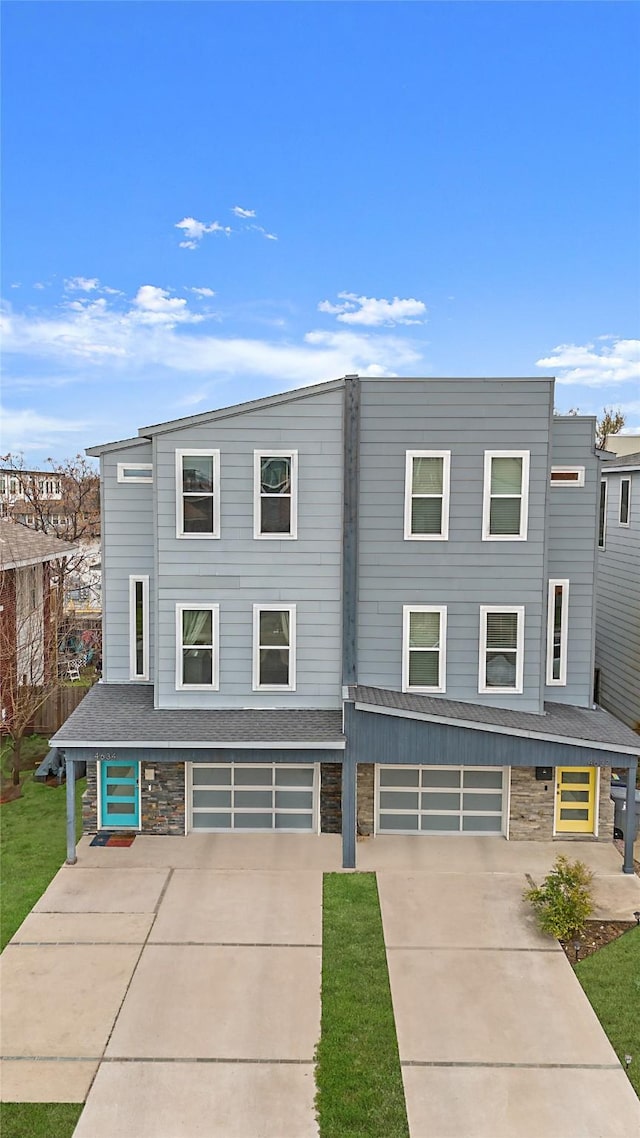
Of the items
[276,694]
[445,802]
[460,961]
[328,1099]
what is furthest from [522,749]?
[328,1099]

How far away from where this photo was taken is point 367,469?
12750mm

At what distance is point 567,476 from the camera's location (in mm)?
13320

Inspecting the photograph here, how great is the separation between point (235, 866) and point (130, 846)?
204 centimetres

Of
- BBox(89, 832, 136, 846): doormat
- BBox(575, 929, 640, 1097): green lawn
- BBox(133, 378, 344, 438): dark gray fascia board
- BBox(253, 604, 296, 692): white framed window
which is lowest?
BBox(89, 832, 136, 846): doormat

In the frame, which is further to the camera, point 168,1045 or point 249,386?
point 249,386

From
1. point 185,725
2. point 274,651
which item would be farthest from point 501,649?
point 185,725

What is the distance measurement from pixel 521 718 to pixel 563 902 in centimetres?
319

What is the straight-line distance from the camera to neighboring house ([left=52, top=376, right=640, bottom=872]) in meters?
12.6

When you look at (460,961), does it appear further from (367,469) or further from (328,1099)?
(367,469)

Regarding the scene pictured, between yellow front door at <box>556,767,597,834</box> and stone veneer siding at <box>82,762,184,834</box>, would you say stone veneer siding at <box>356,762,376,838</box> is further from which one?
yellow front door at <box>556,767,597,834</box>

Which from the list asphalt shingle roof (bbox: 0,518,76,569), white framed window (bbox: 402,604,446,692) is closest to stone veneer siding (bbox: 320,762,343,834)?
white framed window (bbox: 402,604,446,692)

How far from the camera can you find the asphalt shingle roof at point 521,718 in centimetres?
1170

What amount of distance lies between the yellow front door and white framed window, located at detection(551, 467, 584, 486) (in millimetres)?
5295

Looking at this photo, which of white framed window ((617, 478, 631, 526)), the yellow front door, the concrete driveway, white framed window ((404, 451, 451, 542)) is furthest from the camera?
white framed window ((617, 478, 631, 526))
